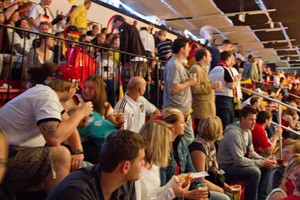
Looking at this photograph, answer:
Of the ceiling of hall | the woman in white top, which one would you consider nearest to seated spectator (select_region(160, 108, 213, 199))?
the woman in white top

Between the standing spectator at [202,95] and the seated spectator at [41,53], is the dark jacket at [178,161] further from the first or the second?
the seated spectator at [41,53]

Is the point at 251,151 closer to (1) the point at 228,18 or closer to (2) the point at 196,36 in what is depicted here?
(1) the point at 228,18

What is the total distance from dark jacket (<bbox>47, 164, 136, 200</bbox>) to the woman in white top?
773mm

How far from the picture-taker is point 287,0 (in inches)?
364

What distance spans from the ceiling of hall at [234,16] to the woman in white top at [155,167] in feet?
25.1

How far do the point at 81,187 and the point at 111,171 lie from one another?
179 mm

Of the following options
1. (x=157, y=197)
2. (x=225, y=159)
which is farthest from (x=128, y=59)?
(x=157, y=197)

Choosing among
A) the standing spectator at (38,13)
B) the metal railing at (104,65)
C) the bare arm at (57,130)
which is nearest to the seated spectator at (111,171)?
the bare arm at (57,130)

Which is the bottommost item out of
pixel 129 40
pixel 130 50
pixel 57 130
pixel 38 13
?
pixel 57 130

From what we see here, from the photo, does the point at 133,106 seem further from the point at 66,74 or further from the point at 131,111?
the point at 66,74

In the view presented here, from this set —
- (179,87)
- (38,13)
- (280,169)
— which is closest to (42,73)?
(179,87)

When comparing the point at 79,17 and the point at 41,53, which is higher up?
the point at 79,17

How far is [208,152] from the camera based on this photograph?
3809mm

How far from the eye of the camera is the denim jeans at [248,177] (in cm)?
437
